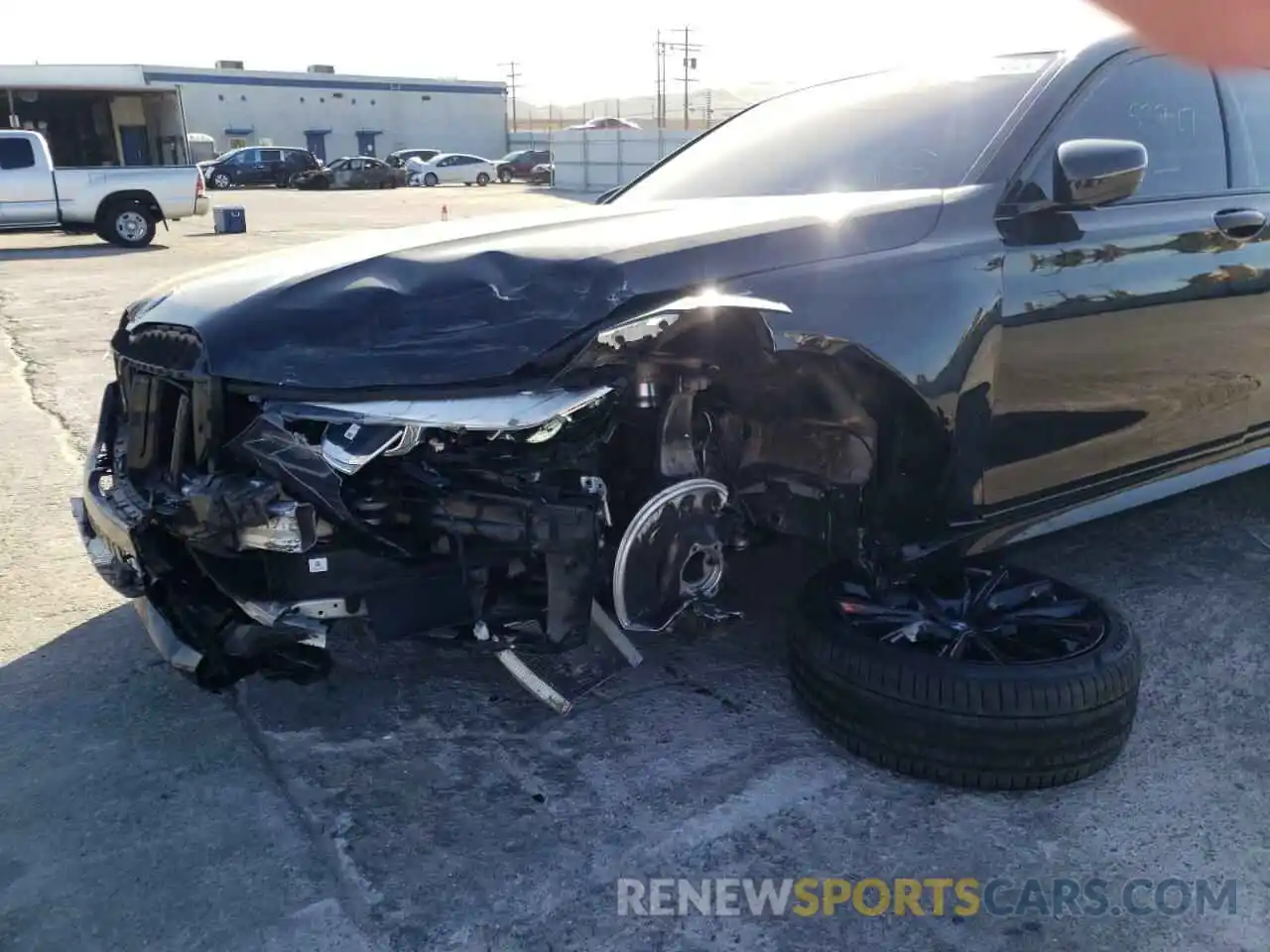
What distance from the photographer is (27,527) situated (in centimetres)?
450

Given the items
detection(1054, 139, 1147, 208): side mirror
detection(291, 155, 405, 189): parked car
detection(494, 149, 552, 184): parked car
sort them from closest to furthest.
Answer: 1. detection(1054, 139, 1147, 208): side mirror
2. detection(291, 155, 405, 189): parked car
3. detection(494, 149, 552, 184): parked car

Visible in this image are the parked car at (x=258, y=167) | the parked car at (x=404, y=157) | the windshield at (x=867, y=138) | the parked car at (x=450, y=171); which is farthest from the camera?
the parked car at (x=404, y=157)

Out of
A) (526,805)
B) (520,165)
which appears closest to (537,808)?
(526,805)

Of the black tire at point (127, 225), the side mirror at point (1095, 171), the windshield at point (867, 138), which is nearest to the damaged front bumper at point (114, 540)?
the windshield at point (867, 138)

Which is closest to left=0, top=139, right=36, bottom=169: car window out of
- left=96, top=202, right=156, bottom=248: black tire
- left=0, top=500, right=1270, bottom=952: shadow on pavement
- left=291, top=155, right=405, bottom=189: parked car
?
left=96, top=202, right=156, bottom=248: black tire

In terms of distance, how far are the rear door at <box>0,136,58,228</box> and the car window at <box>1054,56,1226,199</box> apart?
16945 millimetres

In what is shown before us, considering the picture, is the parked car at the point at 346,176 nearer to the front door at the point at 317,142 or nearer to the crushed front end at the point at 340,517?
the front door at the point at 317,142

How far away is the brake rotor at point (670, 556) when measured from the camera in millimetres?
2695

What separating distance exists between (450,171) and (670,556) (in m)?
42.2

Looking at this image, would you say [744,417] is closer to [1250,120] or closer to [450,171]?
[1250,120]

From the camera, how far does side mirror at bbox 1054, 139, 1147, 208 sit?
291 cm

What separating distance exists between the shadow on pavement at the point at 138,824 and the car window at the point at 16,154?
51.3 ft

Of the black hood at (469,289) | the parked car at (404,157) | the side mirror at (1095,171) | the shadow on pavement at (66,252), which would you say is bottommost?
the shadow on pavement at (66,252)

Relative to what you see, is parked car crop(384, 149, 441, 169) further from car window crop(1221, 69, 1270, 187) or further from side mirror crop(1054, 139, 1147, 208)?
side mirror crop(1054, 139, 1147, 208)
